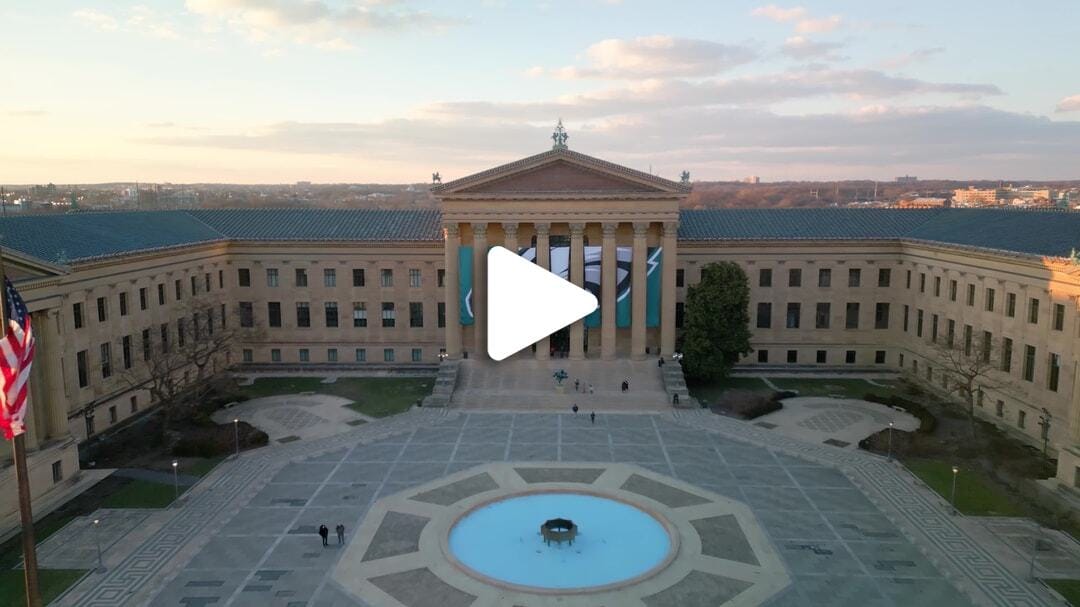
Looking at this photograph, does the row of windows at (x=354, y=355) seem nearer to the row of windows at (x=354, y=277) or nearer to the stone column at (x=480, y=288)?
the row of windows at (x=354, y=277)

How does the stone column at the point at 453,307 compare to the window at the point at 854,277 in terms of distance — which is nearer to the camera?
the stone column at the point at 453,307

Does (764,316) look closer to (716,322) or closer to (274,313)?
(716,322)

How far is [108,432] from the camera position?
53.7 m

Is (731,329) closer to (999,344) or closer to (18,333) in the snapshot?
(999,344)

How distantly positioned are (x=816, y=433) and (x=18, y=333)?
4811 centimetres

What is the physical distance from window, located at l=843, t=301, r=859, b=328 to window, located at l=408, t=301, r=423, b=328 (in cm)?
4262

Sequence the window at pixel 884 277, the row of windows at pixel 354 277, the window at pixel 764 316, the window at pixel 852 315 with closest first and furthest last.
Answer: the window at pixel 884 277
the window at pixel 852 315
the window at pixel 764 316
the row of windows at pixel 354 277

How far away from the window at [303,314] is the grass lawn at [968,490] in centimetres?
5552

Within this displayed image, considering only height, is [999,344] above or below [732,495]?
above

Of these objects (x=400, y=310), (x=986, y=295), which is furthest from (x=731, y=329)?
(x=400, y=310)

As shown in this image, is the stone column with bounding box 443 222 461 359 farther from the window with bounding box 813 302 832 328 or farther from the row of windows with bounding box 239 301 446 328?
the window with bounding box 813 302 832 328

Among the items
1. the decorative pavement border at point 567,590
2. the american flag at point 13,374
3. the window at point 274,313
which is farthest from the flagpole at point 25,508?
the window at point 274,313

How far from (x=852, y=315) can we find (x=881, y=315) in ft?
9.33

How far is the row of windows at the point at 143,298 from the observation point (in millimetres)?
52281
